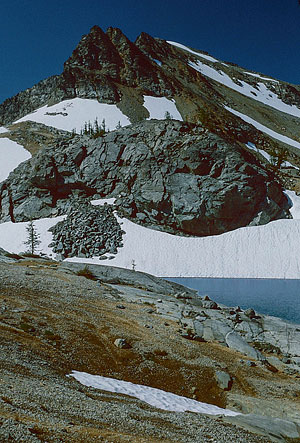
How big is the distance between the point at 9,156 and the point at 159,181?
186 ft

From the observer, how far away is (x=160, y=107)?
147 m

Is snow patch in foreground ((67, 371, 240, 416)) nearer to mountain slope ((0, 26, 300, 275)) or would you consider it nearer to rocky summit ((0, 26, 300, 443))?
rocky summit ((0, 26, 300, 443))

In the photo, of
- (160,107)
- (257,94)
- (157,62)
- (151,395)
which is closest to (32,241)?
(151,395)

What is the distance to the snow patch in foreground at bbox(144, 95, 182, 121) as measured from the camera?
140100 millimetres

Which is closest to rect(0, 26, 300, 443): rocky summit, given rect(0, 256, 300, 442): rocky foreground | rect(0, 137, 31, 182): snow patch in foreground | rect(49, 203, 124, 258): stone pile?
rect(0, 256, 300, 442): rocky foreground

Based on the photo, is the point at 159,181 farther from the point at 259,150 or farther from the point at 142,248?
the point at 259,150

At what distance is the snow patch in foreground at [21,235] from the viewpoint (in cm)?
7981

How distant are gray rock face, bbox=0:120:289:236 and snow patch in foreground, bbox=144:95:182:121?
4790 centimetres

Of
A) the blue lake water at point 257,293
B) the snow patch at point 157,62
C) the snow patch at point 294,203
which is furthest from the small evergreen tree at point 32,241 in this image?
the snow patch at point 157,62

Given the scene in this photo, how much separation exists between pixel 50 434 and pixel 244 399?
11656mm

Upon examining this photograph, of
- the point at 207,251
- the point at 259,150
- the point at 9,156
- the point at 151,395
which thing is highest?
the point at 259,150

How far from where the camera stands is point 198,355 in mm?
20938

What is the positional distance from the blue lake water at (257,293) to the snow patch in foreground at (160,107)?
8863 centimetres

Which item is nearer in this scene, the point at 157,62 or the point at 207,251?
the point at 207,251
